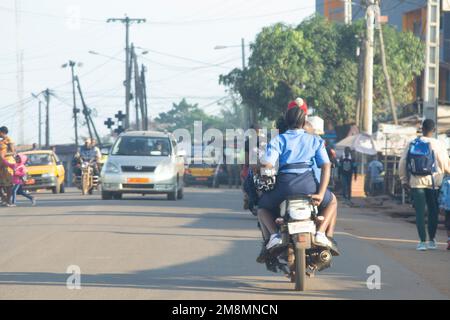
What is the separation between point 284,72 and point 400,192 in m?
23.2

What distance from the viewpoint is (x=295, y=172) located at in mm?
11211

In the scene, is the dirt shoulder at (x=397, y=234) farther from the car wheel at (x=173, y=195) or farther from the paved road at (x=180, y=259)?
the car wheel at (x=173, y=195)

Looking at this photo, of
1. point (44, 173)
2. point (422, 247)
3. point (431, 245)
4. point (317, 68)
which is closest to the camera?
point (422, 247)

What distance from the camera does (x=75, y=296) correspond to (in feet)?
34.1

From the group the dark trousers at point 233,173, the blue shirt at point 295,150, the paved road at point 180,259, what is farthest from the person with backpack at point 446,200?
the dark trousers at point 233,173

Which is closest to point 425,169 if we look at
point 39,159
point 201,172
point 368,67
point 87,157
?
point 87,157

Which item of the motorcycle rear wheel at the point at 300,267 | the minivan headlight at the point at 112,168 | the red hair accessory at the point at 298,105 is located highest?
the red hair accessory at the point at 298,105

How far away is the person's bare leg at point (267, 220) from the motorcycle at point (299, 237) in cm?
24

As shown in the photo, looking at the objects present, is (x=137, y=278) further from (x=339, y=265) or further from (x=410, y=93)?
(x=410, y=93)

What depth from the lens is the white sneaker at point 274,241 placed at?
10980 millimetres

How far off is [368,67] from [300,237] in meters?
29.4

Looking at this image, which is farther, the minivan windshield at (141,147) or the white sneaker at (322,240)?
the minivan windshield at (141,147)

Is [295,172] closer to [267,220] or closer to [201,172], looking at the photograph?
[267,220]

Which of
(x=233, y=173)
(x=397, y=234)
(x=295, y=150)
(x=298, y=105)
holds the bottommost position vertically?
(x=233, y=173)
